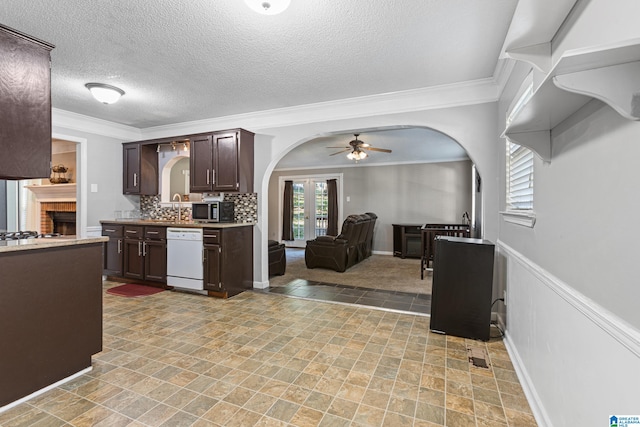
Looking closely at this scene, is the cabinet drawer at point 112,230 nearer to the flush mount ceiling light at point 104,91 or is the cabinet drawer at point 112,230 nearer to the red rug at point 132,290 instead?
the red rug at point 132,290

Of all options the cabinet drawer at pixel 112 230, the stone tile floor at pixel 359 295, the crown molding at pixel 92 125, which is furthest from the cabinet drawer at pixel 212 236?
the crown molding at pixel 92 125

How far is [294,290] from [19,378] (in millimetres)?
2840

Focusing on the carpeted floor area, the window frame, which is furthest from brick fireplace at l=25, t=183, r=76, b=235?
the window frame

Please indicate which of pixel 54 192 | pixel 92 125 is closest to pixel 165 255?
pixel 92 125

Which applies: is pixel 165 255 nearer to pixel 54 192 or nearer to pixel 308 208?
pixel 54 192

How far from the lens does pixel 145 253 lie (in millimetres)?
→ 4301

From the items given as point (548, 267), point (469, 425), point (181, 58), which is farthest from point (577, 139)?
A: point (181, 58)

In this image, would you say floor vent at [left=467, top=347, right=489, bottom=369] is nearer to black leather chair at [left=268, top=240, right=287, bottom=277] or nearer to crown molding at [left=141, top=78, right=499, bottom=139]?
crown molding at [left=141, top=78, right=499, bottom=139]

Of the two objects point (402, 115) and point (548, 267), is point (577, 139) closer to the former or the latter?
point (548, 267)

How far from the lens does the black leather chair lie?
4.92 meters

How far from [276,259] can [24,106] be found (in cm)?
367

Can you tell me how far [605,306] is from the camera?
1.04m

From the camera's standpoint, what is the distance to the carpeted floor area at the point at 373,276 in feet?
14.9

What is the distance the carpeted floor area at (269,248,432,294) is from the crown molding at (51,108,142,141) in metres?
3.39
